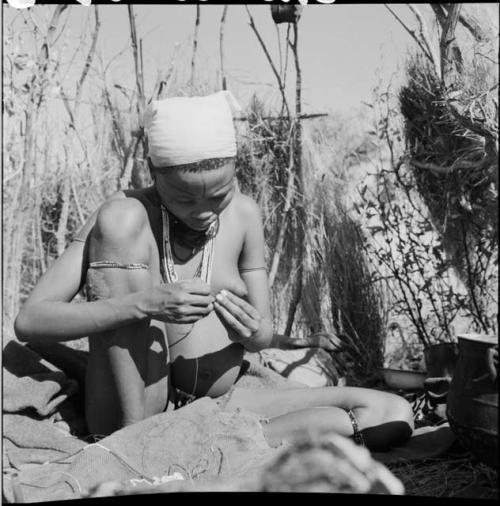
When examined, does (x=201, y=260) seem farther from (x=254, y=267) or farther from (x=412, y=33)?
(x=412, y=33)

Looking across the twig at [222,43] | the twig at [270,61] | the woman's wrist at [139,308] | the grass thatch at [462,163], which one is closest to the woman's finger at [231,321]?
the woman's wrist at [139,308]

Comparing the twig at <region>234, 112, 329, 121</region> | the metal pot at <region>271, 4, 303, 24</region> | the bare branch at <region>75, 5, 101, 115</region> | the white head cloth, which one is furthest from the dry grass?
the bare branch at <region>75, 5, 101, 115</region>

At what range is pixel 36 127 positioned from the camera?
457 cm

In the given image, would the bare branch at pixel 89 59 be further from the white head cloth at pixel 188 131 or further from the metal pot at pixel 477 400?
the metal pot at pixel 477 400

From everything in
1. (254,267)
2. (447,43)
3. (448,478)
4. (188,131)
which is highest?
(447,43)

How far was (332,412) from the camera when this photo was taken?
3.00 metres

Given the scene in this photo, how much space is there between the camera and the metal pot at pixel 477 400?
2432 millimetres

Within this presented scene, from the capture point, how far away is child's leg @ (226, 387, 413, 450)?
117 inches

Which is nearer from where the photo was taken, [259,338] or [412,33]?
[259,338]

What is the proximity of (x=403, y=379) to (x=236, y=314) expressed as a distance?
4.93ft

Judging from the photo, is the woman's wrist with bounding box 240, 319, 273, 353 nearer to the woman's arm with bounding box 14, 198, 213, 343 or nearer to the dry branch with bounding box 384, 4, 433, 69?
the woman's arm with bounding box 14, 198, 213, 343

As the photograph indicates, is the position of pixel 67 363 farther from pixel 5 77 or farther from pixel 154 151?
pixel 5 77

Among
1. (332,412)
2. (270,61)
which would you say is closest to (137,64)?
(270,61)

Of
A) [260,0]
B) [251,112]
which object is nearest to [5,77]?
[251,112]
